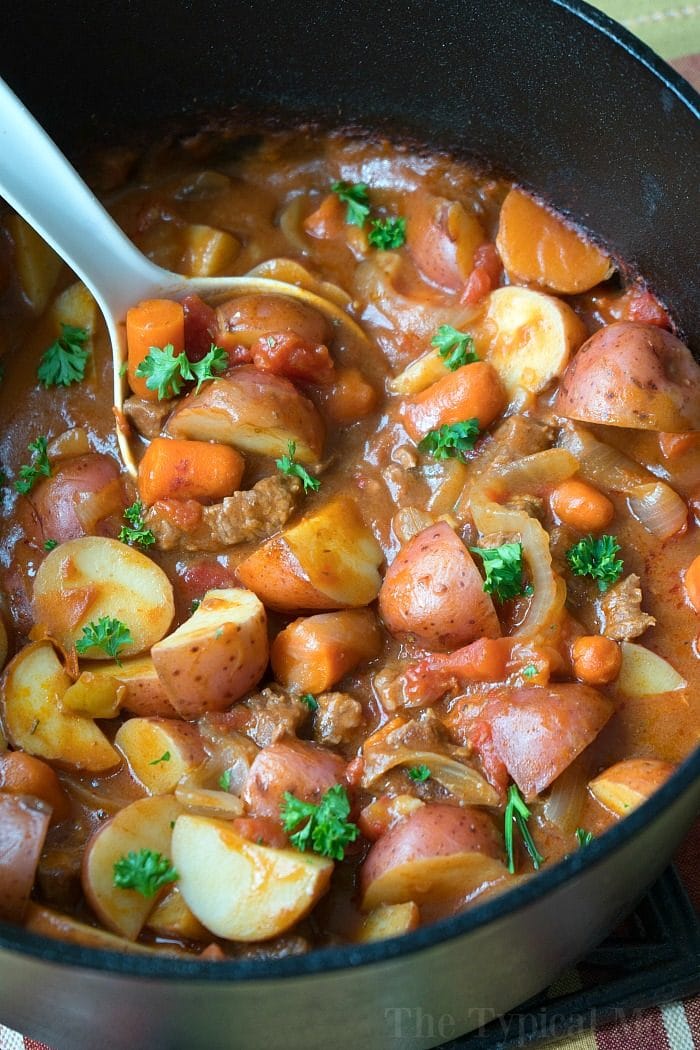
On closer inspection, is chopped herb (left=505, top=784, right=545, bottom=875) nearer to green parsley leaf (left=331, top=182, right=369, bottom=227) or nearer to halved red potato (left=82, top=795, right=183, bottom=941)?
halved red potato (left=82, top=795, right=183, bottom=941)

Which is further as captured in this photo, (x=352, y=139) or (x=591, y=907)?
(x=352, y=139)

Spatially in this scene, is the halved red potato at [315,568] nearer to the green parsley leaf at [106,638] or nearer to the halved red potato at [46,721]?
the green parsley leaf at [106,638]

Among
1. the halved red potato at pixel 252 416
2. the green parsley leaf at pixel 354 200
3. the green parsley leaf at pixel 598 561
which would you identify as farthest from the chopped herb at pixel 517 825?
the green parsley leaf at pixel 354 200

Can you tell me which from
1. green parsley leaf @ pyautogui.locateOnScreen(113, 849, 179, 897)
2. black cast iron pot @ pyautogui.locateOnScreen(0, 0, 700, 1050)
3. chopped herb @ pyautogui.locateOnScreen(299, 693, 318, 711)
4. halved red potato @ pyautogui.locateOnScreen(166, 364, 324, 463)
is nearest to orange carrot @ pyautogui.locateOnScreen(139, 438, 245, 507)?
halved red potato @ pyautogui.locateOnScreen(166, 364, 324, 463)

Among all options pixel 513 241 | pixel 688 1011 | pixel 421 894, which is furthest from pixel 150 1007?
pixel 513 241

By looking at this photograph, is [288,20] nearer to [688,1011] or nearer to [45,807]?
[45,807]

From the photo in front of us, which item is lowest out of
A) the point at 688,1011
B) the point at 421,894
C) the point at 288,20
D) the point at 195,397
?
the point at 688,1011
